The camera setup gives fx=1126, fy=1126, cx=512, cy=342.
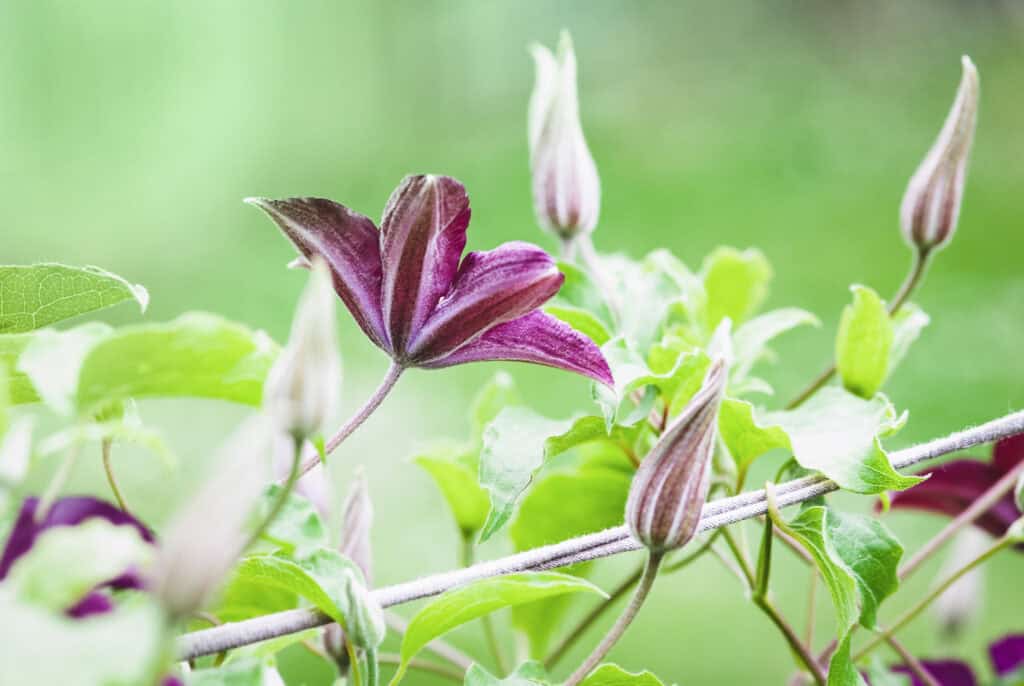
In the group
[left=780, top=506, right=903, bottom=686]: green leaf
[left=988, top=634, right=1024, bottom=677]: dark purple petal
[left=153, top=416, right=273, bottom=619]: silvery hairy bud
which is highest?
[left=153, top=416, right=273, bottom=619]: silvery hairy bud

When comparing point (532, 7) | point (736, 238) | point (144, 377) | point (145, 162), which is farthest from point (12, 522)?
point (532, 7)

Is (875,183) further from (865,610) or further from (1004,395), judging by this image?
(865,610)

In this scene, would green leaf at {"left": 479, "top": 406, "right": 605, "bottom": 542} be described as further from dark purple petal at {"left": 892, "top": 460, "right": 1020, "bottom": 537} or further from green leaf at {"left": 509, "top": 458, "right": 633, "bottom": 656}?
dark purple petal at {"left": 892, "top": 460, "right": 1020, "bottom": 537}

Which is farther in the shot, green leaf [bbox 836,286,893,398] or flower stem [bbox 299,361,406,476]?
green leaf [bbox 836,286,893,398]

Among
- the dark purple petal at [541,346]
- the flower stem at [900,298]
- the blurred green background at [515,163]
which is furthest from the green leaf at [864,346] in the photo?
the blurred green background at [515,163]

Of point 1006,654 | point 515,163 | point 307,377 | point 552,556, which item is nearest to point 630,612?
point 552,556

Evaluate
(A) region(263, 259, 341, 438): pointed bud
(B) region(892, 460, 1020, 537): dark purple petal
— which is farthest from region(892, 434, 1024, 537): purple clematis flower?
(A) region(263, 259, 341, 438): pointed bud

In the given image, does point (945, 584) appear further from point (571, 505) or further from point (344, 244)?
point (344, 244)
